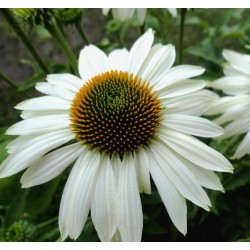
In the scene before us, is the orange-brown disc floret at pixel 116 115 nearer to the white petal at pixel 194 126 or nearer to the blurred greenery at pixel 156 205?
the white petal at pixel 194 126

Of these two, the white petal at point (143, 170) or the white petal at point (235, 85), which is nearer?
the white petal at point (143, 170)

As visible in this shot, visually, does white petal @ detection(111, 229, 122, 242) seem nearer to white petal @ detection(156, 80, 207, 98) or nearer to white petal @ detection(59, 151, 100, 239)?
white petal @ detection(59, 151, 100, 239)

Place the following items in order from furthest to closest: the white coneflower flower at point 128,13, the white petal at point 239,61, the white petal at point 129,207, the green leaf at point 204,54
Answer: the green leaf at point 204,54 < the white coneflower flower at point 128,13 < the white petal at point 239,61 < the white petal at point 129,207

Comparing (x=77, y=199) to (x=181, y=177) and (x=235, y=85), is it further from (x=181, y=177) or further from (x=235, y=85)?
(x=235, y=85)

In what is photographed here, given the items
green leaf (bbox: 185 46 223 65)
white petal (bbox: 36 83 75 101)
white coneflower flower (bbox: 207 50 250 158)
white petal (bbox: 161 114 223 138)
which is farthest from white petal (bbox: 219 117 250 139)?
green leaf (bbox: 185 46 223 65)

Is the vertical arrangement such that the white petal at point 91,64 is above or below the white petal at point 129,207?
above

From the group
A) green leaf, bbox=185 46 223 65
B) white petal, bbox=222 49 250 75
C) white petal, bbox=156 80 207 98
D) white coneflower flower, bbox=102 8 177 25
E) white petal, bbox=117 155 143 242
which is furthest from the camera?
green leaf, bbox=185 46 223 65

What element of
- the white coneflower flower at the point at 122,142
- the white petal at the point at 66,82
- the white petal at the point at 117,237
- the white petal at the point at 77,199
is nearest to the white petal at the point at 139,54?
the white coneflower flower at the point at 122,142

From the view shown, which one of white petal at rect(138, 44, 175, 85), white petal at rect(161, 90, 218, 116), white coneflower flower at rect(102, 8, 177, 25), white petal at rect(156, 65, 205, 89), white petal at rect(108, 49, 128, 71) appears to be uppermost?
white coneflower flower at rect(102, 8, 177, 25)
